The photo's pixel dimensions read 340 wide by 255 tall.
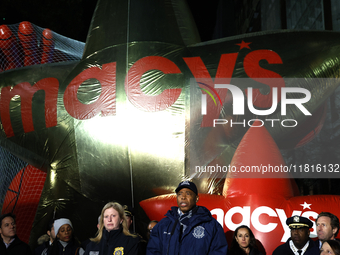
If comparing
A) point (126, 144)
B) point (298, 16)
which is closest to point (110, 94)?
point (126, 144)

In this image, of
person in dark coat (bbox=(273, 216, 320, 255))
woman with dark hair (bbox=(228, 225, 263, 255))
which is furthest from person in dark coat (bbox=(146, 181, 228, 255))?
woman with dark hair (bbox=(228, 225, 263, 255))

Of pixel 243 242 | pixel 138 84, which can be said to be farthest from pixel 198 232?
pixel 138 84

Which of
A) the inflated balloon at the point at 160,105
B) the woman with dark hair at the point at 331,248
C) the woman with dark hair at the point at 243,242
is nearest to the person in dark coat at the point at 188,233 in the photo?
the woman with dark hair at the point at 331,248

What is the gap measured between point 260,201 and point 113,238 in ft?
6.05

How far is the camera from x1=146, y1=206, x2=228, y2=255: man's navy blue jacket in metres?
2.62

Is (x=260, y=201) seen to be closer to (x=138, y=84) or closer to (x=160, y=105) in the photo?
(x=160, y=105)

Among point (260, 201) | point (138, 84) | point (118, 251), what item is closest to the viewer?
point (118, 251)

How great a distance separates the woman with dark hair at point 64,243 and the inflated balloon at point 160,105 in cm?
107

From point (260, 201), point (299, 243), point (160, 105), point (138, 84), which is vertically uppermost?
point (138, 84)

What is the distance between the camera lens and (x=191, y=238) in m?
2.65

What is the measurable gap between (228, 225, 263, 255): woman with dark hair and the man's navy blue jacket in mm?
1164

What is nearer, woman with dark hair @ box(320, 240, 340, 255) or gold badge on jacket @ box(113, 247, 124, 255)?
woman with dark hair @ box(320, 240, 340, 255)

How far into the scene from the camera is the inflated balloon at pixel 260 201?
402cm

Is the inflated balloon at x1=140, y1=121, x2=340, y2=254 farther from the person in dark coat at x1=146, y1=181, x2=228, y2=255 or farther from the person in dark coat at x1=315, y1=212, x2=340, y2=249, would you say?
the person in dark coat at x1=146, y1=181, x2=228, y2=255
